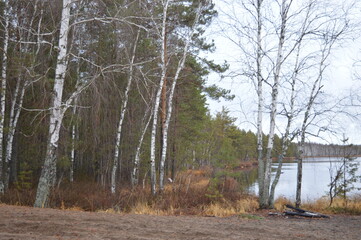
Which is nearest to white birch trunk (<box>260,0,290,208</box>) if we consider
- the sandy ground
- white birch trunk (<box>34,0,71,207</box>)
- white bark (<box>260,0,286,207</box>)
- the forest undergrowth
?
white bark (<box>260,0,286,207</box>)

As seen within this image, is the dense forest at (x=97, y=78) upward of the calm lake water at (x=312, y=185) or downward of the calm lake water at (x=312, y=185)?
upward

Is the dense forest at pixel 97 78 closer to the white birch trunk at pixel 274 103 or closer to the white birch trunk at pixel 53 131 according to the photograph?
the white birch trunk at pixel 53 131

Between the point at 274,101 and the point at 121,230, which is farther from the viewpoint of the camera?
the point at 274,101

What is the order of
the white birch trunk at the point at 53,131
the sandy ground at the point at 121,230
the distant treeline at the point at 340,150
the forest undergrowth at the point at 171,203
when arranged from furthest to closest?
the distant treeline at the point at 340,150
the forest undergrowth at the point at 171,203
the white birch trunk at the point at 53,131
the sandy ground at the point at 121,230

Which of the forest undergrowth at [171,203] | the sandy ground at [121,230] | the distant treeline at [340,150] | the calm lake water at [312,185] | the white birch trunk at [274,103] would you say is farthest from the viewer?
the calm lake water at [312,185]

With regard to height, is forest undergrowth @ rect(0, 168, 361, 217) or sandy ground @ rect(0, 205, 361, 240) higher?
sandy ground @ rect(0, 205, 361, 240)

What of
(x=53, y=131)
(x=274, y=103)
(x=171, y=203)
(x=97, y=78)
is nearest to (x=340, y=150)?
(x=274, y=103)

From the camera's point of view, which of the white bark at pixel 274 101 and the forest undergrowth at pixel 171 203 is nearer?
the forest undergrowth at pixel 171 203

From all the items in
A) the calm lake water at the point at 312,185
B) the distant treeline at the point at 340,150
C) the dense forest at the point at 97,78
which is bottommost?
the calm lake water at the point at 312,185

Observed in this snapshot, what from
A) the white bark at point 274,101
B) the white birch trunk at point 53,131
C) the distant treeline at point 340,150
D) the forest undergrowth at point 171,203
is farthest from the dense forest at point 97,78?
the white bark at point 274,101

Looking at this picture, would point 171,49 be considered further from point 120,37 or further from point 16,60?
point 16,60

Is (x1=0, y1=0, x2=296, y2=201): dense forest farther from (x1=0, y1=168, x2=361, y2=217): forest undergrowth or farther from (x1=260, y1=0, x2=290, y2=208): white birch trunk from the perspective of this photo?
(x1=260, y1=0, x2=290, y2=208): white birch trunk

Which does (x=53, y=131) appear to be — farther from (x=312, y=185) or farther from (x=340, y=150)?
(x=312, y=185)

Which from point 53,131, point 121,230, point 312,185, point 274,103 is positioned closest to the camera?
point 121,230
